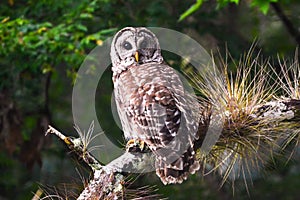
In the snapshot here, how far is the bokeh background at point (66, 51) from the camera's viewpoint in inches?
231

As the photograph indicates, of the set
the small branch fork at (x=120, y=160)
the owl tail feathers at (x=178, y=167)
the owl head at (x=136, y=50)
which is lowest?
the owl tail feathers at (x=178, y=167)

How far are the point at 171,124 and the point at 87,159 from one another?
568mm

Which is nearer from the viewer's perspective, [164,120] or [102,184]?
[102,184]

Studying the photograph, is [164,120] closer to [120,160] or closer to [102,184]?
[120,160]

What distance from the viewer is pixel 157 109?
11.7ft

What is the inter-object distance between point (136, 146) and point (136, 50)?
1.17 metres

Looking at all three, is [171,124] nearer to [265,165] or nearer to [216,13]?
[265,165]

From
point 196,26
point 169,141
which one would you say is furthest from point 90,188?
point 196,26

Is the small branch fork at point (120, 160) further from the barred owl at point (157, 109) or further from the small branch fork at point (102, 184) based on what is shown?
the barred owl at point (157, 109)

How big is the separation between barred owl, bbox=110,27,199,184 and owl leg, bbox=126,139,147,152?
23 mm

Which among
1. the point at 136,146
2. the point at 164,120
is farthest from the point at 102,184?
the point at 164,120

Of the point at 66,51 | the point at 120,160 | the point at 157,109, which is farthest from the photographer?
the point at 66,51

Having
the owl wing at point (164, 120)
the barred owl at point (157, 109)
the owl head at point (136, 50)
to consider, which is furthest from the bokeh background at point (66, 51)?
the owl wing at point (164, 120)

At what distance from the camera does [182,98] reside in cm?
359
